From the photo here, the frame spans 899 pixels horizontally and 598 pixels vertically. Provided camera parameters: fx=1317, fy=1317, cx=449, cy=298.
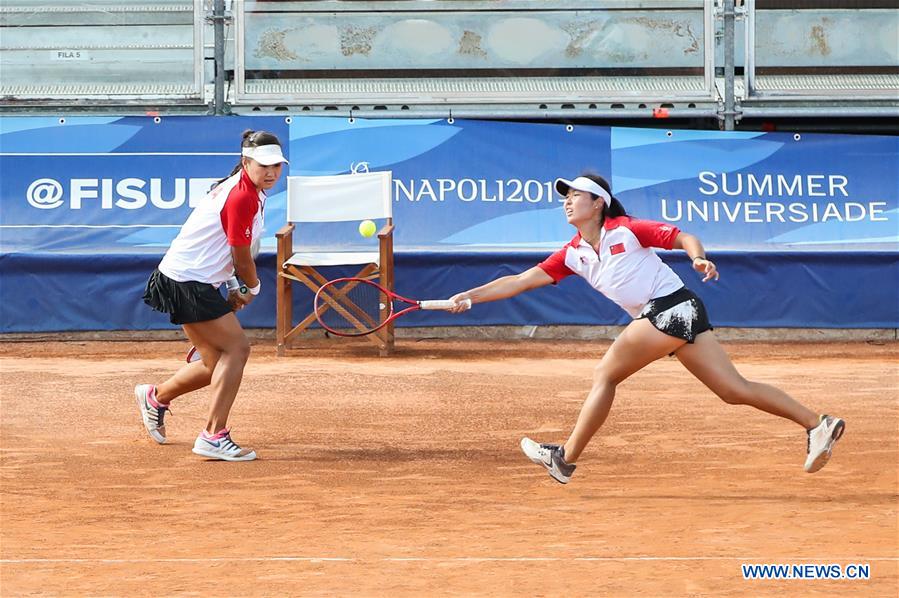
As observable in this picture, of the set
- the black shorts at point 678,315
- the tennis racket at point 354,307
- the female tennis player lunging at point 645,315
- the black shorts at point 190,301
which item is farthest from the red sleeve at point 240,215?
the tennis racket at point 354,307

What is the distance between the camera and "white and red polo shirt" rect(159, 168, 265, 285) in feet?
24.3

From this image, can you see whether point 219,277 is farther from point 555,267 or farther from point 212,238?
→ point 555,267

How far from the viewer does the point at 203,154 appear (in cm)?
1397

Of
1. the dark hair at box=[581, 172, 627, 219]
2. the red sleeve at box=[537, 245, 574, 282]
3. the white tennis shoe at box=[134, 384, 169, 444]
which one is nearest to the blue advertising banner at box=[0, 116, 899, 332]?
the white tennis shoe at box=[134, 384, 169, 444]

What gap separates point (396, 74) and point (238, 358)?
7.79 metres

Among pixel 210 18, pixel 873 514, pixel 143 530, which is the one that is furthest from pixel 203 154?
pixel 873 514

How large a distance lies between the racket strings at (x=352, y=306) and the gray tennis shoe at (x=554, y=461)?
4860mm

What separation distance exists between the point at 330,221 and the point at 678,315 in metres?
6.65

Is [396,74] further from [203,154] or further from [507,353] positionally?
[507,353]

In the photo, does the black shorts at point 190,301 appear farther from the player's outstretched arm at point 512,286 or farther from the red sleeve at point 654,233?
the red sleeve at point 654,233

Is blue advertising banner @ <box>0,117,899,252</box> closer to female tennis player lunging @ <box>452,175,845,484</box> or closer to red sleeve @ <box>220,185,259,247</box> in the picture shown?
red sleeve @ <box>220,185,259,247</box>

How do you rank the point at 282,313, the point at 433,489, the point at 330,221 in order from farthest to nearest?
the point at 330,221
the point at 282,313
the point at 433,489

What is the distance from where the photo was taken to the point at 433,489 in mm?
6945

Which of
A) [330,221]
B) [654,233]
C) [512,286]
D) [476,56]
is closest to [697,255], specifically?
[654,233]
